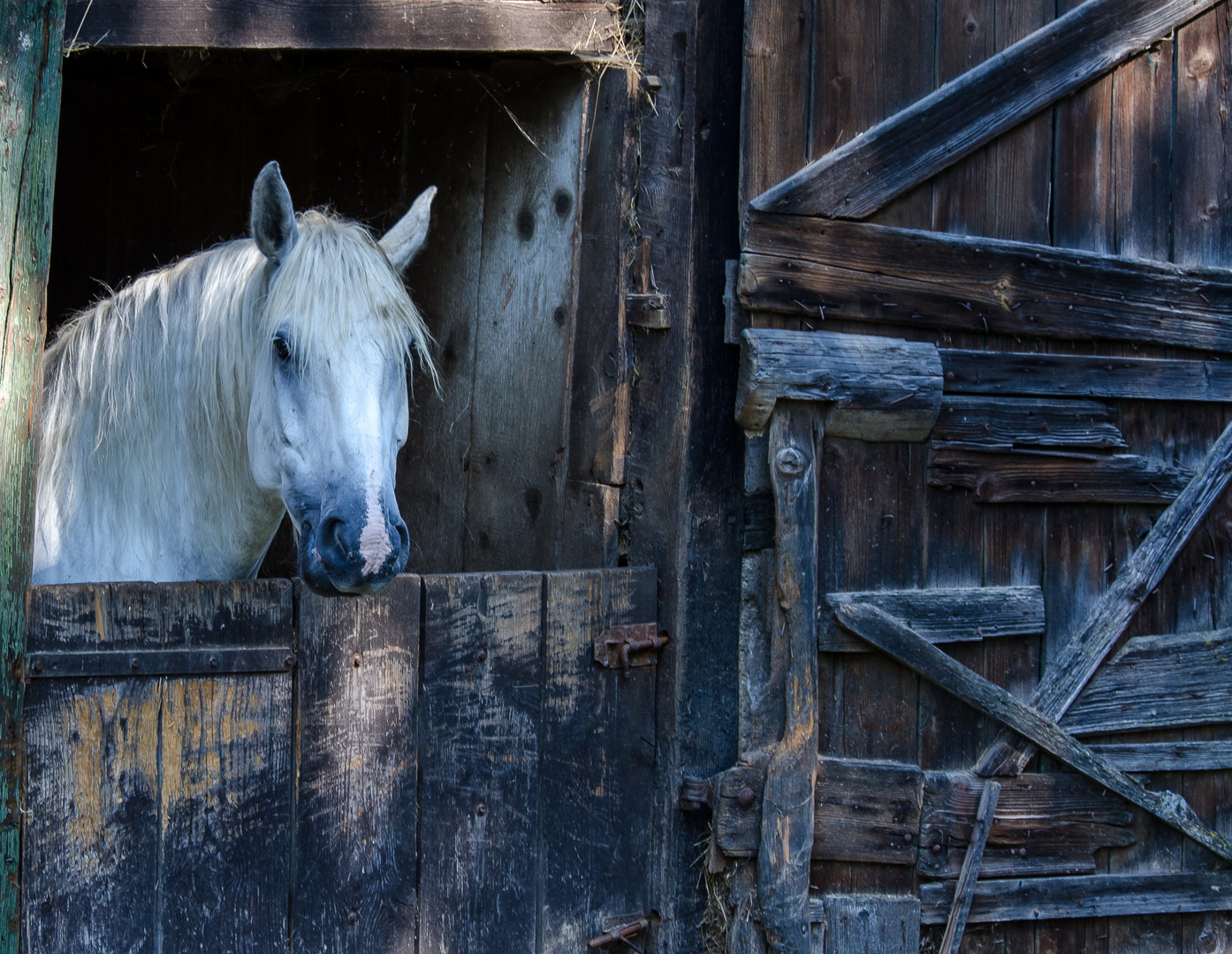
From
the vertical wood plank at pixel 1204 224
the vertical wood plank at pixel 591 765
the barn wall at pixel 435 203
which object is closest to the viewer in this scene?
the vertical wood plank at pixel 591 765

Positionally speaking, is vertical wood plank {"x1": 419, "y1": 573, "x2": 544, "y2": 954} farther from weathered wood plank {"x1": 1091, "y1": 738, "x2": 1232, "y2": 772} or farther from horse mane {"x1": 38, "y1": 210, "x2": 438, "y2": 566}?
weathered wood plank {"x1": 1091, "y1": 738, "x2": 1232, "y2": 772}

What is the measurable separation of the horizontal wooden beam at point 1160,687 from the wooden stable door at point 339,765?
118 cm

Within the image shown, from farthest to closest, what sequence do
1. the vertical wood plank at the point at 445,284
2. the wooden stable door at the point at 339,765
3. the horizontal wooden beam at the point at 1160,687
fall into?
the vertical wood plank at the point at 445,284
the horizontal wooden beam at the point at 1160,687
the wooden stable door at the point at 339,765

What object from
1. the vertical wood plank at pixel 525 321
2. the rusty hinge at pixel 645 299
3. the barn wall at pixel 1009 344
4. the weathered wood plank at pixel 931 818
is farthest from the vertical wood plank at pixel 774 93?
the weathered wood plank at pixel 931 818

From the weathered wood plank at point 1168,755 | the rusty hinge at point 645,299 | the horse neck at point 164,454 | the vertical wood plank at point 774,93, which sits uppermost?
the vertical wood plank at point 774,93

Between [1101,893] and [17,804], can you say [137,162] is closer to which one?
[17,804]

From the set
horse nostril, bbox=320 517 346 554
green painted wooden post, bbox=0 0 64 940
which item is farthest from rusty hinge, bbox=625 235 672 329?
green painted wooden post, bbox=0 0 64 940

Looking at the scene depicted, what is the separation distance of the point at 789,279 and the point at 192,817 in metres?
1.77

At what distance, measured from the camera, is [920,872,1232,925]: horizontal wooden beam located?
2.50m

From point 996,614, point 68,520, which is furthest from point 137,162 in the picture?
point 996,614

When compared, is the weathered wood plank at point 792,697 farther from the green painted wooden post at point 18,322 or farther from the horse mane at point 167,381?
the green painted wooden post at point 18,322

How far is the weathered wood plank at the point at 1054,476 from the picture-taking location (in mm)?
2531

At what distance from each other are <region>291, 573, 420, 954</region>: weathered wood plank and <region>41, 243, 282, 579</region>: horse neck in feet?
1.27

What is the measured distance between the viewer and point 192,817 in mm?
2002
